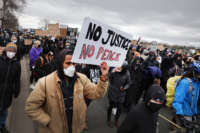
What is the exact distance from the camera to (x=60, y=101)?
5.71ft

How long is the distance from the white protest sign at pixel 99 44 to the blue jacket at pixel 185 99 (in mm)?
1039

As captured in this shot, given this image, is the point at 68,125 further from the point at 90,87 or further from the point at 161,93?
the point at 161,93

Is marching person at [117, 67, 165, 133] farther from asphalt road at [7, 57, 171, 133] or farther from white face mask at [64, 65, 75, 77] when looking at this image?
asphalt road at [7, 57, 171, 133]

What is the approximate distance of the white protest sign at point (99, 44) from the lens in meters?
1.81

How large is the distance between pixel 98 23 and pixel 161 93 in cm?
122

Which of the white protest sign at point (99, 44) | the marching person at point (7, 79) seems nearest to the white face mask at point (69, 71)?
the white protest sign at point (99, 44)

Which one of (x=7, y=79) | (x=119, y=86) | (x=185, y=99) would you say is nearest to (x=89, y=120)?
(x=119, y=86)

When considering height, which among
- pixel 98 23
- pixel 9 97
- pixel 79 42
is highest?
pixel 98 23

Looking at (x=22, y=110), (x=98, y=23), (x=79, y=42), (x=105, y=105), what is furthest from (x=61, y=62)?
(x=105, y=105)

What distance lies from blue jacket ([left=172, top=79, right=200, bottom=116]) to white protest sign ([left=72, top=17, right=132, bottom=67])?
3.41ft

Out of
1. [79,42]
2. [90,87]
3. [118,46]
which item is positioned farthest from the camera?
[118,46]

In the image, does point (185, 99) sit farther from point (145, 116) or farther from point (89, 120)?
point (89, 120)

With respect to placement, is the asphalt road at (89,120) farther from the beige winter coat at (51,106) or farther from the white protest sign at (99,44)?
the white protest sign at (99,44)

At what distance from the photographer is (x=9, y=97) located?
9.34ft
